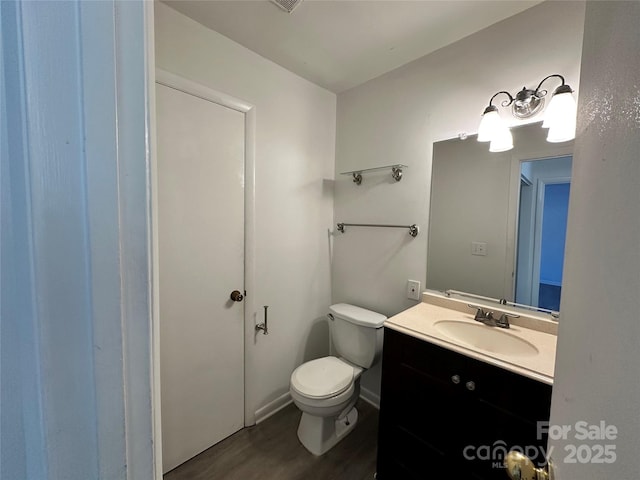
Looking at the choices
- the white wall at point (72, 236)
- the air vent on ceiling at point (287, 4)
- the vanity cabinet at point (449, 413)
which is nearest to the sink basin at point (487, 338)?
the vanity cabinet at point (449, 413)

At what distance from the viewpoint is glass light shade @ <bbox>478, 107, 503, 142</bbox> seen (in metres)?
1.38

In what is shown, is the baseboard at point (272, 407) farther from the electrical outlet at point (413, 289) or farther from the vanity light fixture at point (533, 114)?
the vanity light fixture at point (533, 114)

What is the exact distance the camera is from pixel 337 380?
165cm

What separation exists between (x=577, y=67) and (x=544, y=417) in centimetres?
147

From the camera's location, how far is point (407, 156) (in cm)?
181

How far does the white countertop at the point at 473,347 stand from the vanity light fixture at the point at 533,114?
93cm

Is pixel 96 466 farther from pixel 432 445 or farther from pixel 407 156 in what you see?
pixel 407 156

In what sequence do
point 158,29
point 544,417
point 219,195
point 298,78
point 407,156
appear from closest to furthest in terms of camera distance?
point 544,417 < point 158,29 < point 219,195 < point 407,156 < point 298,78

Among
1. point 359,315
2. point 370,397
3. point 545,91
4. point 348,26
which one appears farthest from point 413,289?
point 348,26

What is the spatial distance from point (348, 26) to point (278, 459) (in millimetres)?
2523

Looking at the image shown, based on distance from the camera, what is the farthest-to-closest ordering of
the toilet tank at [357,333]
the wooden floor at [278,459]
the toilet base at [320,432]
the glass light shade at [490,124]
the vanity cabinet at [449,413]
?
the toilet tank at [357,333]
the toilet base at [320,432]
the wooden floor at [278,459]
the glass light shade at [490,124]
the vanity cabinet at [449,413]

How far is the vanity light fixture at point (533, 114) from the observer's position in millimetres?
1183

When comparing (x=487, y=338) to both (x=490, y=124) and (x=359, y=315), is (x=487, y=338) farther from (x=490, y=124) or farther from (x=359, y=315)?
(x=490, y=124)

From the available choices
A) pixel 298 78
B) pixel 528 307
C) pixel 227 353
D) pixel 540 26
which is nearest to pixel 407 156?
pixel 540 26
